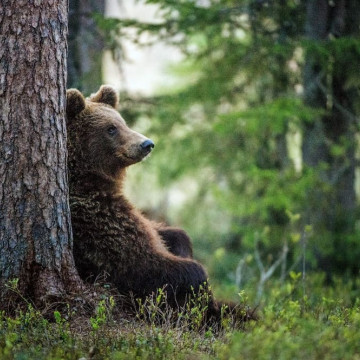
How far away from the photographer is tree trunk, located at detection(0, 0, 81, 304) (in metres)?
4.49

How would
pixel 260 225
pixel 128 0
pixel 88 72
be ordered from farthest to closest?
pixel 128 0 < pixel 260 225 < pixel 88 72

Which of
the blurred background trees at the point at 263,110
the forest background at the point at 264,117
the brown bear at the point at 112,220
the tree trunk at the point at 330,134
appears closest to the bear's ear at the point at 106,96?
the brown bear at the point at 112,220

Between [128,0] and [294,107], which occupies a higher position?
[128,0]

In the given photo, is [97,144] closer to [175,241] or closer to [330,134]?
[175,241]

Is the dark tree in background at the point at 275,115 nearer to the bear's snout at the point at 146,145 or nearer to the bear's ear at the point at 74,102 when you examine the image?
the bear's snout at the point at 146,145

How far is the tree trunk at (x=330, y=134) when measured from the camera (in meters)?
9.51

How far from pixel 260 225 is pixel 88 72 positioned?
4060 mm

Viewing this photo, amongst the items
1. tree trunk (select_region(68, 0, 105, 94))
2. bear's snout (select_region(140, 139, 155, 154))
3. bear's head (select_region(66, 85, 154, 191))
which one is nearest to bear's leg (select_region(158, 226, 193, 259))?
bear's head (select_region(66, 85, 154, 191))

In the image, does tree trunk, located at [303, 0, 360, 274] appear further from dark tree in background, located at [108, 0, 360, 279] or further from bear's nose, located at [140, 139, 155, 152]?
bear's nose, located at [140, 139, 155, 152]

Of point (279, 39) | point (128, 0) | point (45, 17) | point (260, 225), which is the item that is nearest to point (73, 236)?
point (45, 17)

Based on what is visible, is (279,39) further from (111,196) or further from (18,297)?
(18,297)

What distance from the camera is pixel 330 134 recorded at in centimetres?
1023

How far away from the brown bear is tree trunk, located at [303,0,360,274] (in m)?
4.14

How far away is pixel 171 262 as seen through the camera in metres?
5.22
